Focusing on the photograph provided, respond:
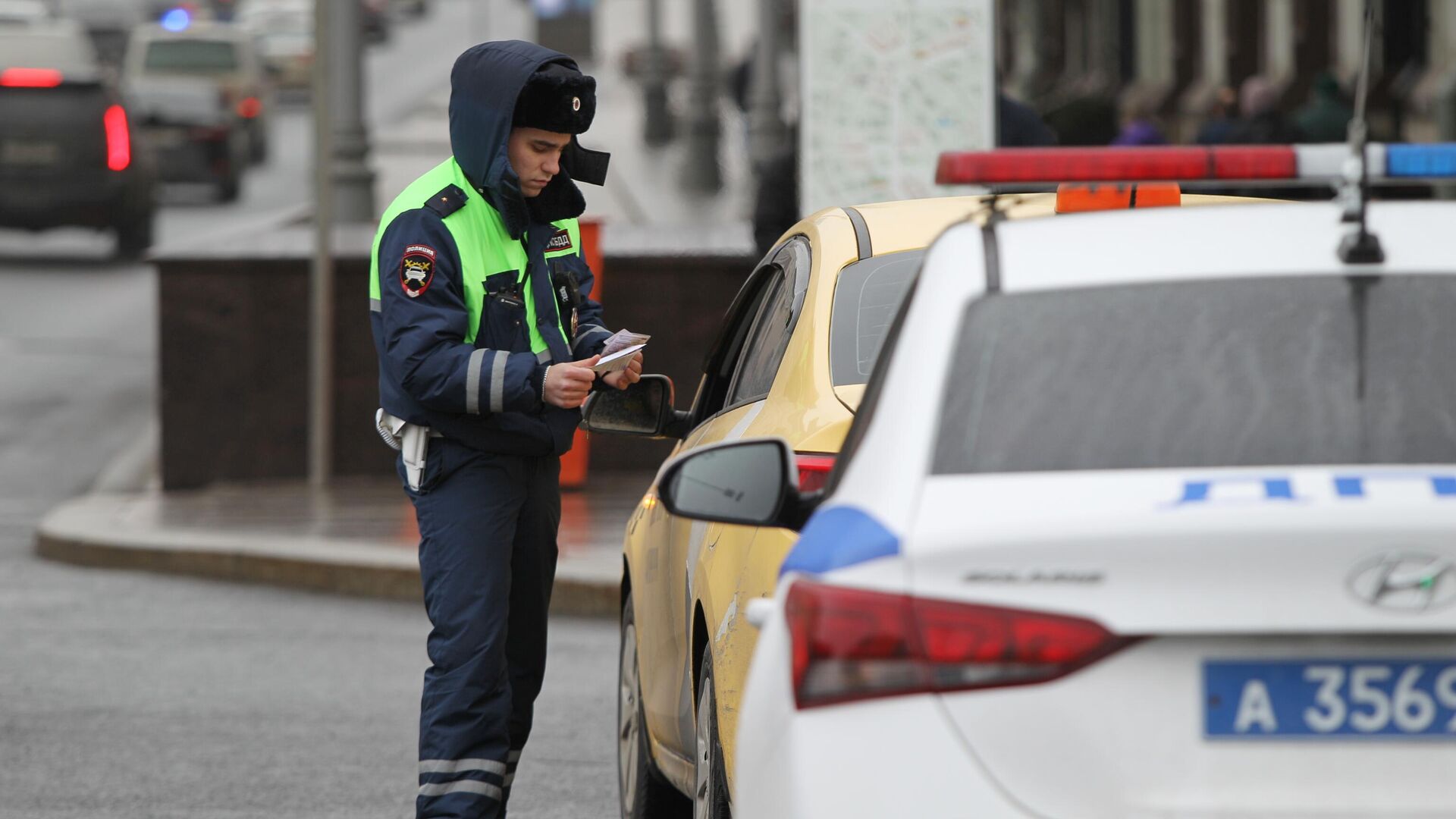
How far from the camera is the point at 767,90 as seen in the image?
23844 mm

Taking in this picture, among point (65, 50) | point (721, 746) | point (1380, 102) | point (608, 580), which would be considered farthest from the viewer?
point (65, 50)

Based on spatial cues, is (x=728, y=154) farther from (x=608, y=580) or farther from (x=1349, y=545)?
(x=1349, y=545)

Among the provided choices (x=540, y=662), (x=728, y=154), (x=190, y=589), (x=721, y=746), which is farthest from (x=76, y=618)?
(x=728, y=154)

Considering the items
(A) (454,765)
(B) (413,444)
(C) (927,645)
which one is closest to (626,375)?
(B) (413,444)

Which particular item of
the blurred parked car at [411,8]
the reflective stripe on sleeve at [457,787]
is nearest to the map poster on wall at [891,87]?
the reflective stripe on sleeve at [457,787]

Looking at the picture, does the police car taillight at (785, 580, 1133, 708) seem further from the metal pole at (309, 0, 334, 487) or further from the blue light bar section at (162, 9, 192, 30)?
the blue light bar section at (162, 9, 192, 30)

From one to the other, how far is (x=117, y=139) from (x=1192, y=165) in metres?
22.0

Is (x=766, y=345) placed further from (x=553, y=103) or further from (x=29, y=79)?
(x=29, y=79)

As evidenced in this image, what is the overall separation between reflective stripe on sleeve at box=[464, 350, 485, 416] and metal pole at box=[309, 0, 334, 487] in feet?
23.7

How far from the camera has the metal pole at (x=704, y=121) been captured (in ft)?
99.5

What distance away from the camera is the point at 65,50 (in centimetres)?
2670

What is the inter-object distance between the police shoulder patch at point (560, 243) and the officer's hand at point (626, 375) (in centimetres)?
30

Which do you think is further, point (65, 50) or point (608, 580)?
point (65, 50)

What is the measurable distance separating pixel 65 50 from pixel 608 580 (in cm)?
1906
